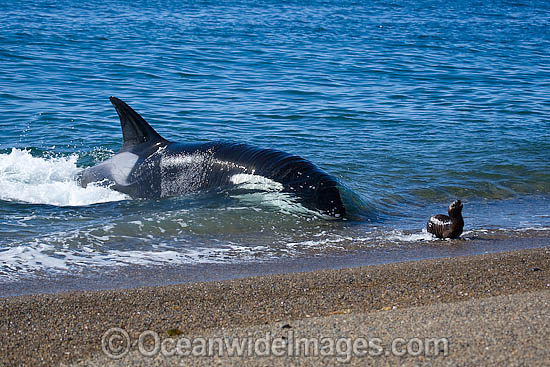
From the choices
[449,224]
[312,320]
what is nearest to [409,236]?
[449,224]

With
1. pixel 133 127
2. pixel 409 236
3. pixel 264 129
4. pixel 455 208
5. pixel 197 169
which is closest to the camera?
pixel 455 208

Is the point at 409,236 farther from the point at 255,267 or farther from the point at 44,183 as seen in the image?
the point at 44,183

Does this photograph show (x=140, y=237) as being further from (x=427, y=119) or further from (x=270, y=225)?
(x=427, y=119)

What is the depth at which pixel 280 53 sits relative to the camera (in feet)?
73.3

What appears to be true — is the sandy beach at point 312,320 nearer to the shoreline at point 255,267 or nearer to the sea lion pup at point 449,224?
the shoreline at point 255,267

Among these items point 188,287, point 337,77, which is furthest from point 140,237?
point 337,77

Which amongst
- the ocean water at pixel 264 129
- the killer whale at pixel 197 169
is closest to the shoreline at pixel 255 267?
the ocean water at pixel 264 129

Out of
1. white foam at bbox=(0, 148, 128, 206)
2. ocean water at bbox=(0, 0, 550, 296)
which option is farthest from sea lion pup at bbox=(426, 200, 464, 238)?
white foam at bbox=(0, 148, 128, 206)

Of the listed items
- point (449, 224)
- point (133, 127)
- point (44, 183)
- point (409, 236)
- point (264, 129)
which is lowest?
point (44, 183)

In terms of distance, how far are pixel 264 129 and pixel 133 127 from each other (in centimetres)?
479

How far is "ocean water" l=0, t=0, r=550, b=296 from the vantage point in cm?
726

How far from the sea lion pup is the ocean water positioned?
0.12 m

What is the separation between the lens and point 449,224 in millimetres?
7418

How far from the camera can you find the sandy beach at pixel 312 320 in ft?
14.4
